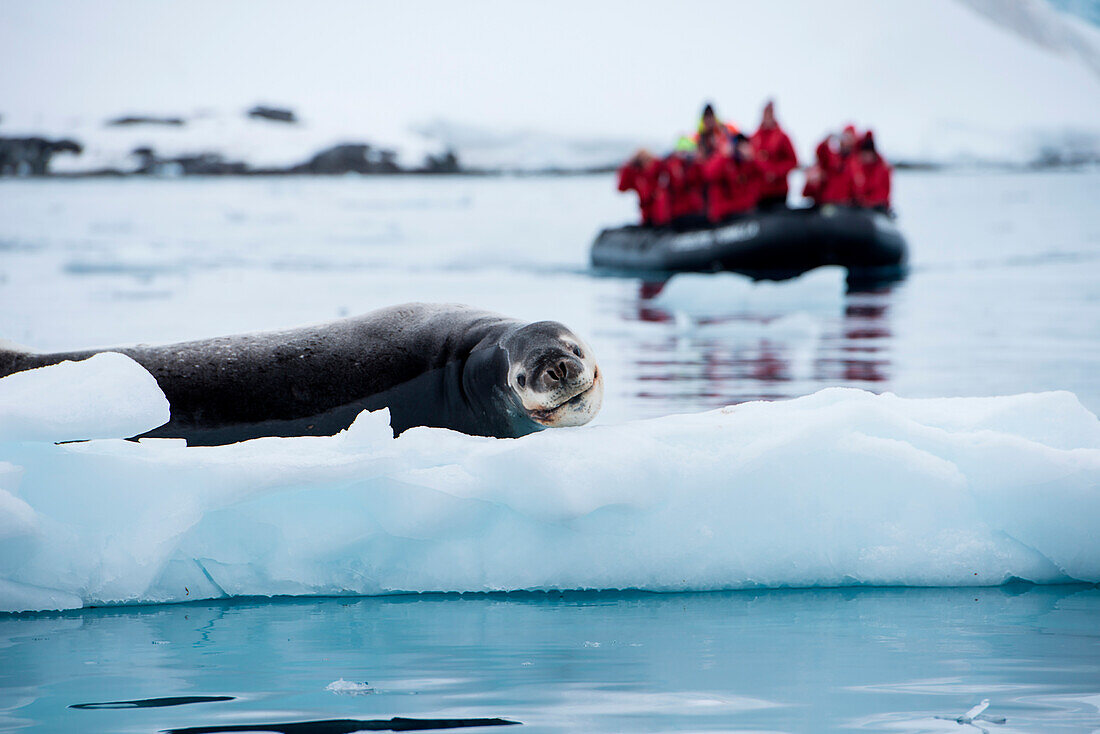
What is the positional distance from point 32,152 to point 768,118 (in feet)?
193

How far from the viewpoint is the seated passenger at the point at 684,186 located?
46.5 ft

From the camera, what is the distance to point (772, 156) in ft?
45.0

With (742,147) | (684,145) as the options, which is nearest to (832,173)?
(742,147)

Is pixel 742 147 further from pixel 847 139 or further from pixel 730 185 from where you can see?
pixel 847 139

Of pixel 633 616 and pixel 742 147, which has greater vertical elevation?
Result: pixel 742 147

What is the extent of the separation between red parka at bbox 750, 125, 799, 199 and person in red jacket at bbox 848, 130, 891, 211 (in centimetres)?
77

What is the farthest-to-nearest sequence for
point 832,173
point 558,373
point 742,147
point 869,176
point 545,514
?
1. point 869,176
2. point 832,173
3. point 742,147
4. point 558,373
5. point 545,514

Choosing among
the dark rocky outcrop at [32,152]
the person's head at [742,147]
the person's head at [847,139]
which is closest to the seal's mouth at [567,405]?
the person's head at [742,147]

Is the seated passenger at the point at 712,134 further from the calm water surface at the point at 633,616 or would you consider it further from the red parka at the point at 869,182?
the calm water surface at the point at 633,616

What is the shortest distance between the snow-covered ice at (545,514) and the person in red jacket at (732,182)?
10.2m

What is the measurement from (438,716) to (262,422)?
6.69 feet

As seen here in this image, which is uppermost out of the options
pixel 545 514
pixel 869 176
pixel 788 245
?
pixel 869 176

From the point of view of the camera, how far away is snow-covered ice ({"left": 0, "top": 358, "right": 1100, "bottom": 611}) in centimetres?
337

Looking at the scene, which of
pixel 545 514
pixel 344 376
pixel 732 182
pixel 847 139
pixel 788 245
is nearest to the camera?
pixel 545 514
